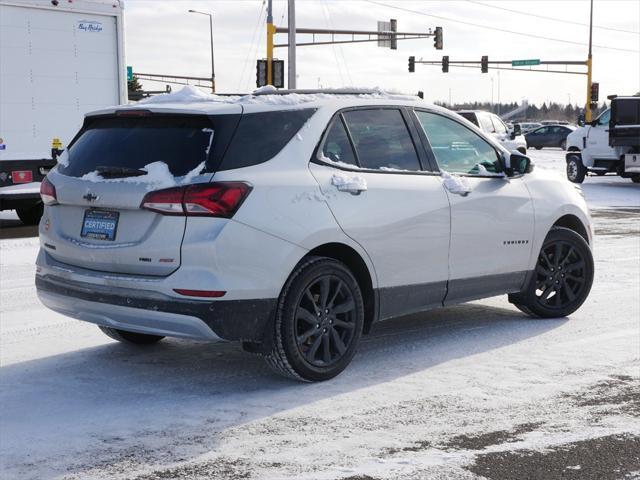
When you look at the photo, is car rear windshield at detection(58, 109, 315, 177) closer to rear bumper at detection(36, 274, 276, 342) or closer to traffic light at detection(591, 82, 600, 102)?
rear bumper at detection(36, 274, 276, 342)

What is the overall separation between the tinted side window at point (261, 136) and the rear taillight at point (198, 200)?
159 millimetres

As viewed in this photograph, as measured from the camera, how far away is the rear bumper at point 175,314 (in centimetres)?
534

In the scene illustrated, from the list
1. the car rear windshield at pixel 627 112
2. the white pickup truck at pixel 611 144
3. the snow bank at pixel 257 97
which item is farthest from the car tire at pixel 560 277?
the car rear windshield at pixel 627 112

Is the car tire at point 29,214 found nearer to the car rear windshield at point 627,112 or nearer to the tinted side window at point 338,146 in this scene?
the tinted side window at point 338,146

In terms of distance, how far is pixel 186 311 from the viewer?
210 inches

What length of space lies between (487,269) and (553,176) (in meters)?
1.24

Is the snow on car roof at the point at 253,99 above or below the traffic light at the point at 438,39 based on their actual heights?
below

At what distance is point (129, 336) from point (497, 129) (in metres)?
20.1

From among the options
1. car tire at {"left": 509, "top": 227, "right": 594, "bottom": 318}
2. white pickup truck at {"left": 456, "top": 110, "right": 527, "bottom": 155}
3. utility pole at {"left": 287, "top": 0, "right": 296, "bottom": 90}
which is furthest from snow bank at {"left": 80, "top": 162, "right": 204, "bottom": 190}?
utility pole at {"left": 287, "top": 0, "right": 296, "bottom": 90}

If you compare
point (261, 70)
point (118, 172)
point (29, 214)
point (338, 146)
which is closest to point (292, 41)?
point (261, 70)

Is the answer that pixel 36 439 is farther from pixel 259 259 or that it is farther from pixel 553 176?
pixel 553 176

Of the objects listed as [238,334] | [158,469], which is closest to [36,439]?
[158,469]

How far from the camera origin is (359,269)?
610 cm

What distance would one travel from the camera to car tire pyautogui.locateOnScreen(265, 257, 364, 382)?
5.60 meters
